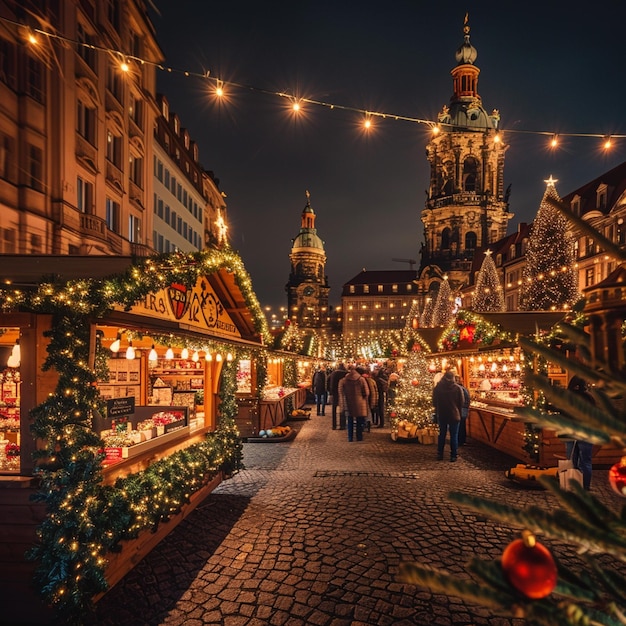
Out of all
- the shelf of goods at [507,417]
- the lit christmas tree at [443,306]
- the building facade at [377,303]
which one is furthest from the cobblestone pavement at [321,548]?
the building facade at [377,303]

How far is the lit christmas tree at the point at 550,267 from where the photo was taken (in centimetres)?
2659

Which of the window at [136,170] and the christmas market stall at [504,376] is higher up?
the window at [136,170]

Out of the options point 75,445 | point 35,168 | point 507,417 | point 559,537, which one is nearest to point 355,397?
point 507,417

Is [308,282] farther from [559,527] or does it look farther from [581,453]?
[559,527]

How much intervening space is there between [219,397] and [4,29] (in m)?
17.9

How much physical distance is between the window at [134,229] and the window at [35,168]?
8.42 meters

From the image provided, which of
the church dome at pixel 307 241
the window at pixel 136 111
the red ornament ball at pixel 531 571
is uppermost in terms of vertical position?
the church dome at pixel 307 241

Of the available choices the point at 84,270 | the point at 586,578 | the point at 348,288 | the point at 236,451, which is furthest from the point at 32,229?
the point at 348,288

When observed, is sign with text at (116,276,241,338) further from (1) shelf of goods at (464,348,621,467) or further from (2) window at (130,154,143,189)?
(2) window at (130,154,143,189)

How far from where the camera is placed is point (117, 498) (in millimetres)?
5004

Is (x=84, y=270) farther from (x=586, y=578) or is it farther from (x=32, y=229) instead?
(x=32, y=229)

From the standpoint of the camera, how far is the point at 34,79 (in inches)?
769

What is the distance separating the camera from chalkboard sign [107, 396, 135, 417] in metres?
5.93

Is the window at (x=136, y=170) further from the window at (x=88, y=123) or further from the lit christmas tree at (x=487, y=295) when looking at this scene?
the lit christmas tree at (x=487, y=295)
